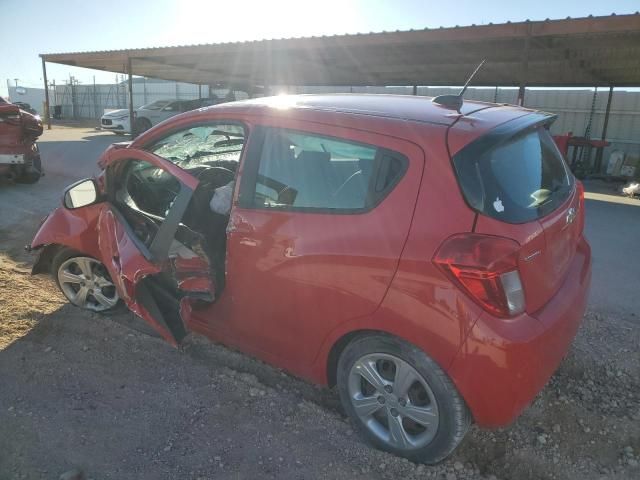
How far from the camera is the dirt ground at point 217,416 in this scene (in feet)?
7.92

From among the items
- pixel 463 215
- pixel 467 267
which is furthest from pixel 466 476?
pixel 463 215

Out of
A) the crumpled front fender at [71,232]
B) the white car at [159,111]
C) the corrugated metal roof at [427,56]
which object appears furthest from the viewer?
the white car at [159,111]

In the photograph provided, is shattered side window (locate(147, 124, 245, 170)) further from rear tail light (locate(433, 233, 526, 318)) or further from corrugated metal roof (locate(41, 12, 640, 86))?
corrugated metal roof (locate(41, 12, 640, 86))

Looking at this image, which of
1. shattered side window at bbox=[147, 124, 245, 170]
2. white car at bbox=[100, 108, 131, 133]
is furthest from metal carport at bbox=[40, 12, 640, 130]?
shattered side window at bbox=[147, 124, 245, 170]

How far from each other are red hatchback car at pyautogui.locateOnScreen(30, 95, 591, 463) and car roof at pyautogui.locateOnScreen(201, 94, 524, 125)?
2cm

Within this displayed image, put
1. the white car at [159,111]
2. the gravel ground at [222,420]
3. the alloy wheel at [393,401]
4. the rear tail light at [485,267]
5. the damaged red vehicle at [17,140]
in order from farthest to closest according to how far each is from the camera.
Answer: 1. the white car at [159,111]
2. the damaged red vehicle at [17,140]
3. the gravel ground at [222,420]
4. the alloy wheel at [393,401]
5. the rear tail light at [485,267]

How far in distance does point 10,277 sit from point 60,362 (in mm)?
1785

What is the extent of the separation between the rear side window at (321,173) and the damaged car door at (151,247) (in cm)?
50

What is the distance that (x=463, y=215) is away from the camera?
83.5 inches

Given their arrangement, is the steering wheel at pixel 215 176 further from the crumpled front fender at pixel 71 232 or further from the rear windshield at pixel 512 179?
the rear windshield at pixel 512 179

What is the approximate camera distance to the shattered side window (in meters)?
3.24

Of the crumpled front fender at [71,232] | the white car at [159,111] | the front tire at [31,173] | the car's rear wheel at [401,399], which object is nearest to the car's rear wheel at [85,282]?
the crumpled front fender at [71,232]

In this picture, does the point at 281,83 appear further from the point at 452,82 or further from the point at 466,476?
the point at 466,476

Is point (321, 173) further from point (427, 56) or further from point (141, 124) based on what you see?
point (141, 124)
